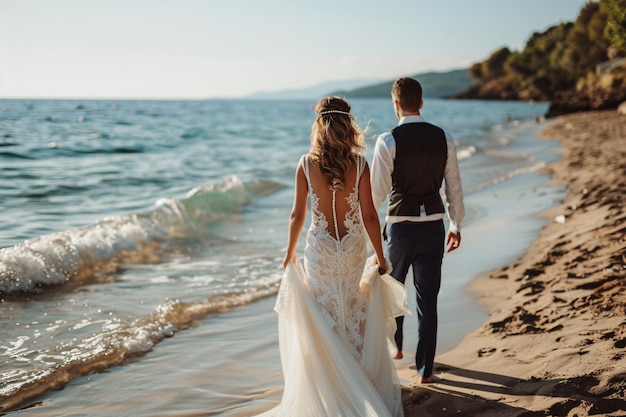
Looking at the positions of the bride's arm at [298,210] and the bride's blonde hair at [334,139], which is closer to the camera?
the bride's blonde hair at [334,139]

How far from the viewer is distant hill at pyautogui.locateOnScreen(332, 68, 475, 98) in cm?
16988

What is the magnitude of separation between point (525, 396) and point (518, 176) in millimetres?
11719

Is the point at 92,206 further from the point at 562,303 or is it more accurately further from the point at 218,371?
the point at 562,303

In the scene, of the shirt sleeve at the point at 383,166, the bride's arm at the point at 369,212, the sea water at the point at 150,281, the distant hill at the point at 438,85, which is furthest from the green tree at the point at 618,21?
the distant hill at the point at 438,85

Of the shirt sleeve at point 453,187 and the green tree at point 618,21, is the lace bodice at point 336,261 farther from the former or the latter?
the green tree at point 618,21

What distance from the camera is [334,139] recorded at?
3.66 m

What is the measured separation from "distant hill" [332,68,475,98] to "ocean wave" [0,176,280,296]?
15441 cm

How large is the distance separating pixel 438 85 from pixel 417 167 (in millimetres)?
179906

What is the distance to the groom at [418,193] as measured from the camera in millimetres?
4020

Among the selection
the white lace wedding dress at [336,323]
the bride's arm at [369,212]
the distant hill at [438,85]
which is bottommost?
the white lace wedding dress at [336,323]

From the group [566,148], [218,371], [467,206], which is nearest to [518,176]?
[467,206]

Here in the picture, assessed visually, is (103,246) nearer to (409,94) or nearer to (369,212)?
(369,212)

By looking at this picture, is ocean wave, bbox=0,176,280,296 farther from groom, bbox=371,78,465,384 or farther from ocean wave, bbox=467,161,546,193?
ocean wave, bbox=467,161,546,193

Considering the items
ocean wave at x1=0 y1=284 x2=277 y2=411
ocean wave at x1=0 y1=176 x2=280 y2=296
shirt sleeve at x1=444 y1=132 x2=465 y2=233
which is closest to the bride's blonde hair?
shirt sleeve at x1=444 y1=132 x2=465 y2=233
